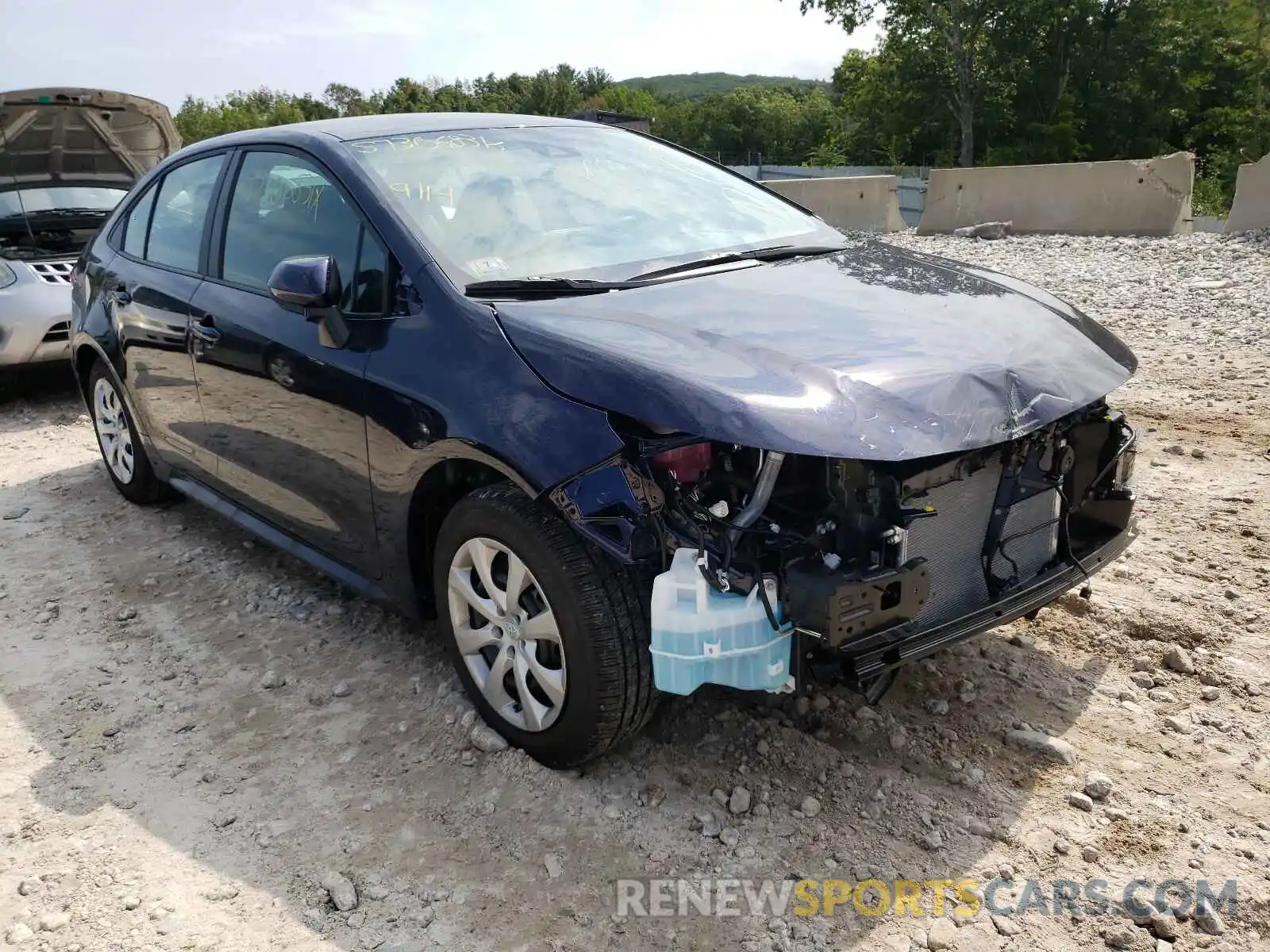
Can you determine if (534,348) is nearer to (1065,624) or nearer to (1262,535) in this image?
(1065,624)

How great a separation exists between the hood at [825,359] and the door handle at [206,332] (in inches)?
62.5

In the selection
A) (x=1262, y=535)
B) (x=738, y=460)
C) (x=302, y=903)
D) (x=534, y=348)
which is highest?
(x=534, y=348)

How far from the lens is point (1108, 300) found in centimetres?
819

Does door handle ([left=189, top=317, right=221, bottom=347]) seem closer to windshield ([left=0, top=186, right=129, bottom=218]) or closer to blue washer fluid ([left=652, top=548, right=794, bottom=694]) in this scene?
blue washer fluid ([left=652, top=548, right=794, bottom=694])

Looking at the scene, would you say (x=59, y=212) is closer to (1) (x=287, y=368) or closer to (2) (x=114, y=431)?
(2) (x=114, y=431)

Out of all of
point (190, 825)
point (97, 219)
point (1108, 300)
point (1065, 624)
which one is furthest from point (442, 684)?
point (1108, 300)

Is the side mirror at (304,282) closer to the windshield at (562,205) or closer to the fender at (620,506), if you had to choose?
the windshield at (562,205)

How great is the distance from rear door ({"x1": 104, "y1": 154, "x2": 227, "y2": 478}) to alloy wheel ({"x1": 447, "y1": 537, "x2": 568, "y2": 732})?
174 cm

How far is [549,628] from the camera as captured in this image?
266cm

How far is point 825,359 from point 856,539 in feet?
1.48

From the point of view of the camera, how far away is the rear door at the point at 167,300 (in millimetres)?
4086

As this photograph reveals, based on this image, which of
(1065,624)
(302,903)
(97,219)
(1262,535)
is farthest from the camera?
(97,219)

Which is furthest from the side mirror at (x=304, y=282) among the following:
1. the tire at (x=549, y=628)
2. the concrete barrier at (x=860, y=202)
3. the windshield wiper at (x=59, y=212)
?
the concrete barrier at (x=860, y=202)

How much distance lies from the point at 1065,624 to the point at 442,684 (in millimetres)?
2171
